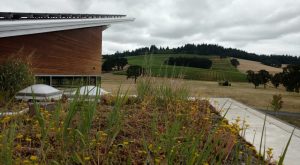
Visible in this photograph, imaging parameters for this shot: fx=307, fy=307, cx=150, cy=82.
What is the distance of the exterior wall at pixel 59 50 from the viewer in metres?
11.8

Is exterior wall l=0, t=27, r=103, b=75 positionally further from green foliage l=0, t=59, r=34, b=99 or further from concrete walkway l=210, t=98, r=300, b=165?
concrete walkway l=210, t=98, r=300, b=165

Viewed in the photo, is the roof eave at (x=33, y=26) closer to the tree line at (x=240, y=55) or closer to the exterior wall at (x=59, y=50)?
the exterior wall at (x=59, y=50)

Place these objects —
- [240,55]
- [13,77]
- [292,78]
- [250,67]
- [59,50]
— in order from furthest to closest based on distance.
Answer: [240,55] → [250,67] → [292,78] → [59,50] → [13,77]

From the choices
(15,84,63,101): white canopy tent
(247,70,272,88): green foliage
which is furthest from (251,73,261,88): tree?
(15,84,63,101): white canopy tent

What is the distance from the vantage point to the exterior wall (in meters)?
11.8

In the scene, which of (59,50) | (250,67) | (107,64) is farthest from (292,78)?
(59,50)

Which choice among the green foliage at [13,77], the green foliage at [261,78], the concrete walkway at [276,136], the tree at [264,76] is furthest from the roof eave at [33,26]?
the tree at [264,76]

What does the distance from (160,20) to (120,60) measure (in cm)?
1183

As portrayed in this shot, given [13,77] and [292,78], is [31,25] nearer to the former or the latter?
[13,77]

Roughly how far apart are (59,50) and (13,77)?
28.5 ft

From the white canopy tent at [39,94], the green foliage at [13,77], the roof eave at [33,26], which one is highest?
the roof eave at [33,26]

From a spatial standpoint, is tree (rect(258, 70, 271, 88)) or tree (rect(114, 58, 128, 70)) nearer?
tree (rect(114, 58, 128, 70))

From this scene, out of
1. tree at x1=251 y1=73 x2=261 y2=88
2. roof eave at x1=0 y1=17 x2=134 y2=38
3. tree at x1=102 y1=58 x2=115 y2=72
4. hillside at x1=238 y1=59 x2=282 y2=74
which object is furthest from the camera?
hillside at x1=238 y1=59 x2=282 y2=74

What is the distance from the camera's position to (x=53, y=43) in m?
14.5
